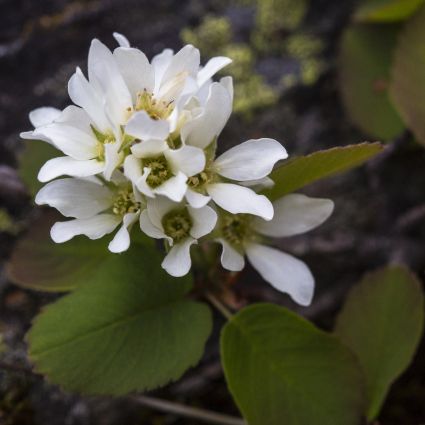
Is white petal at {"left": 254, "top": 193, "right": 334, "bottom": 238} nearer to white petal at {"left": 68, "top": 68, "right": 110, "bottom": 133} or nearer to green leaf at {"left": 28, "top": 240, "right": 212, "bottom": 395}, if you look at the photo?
green leaf at {"left": 28, "top": 240, "right": 212, "bottom": 395}

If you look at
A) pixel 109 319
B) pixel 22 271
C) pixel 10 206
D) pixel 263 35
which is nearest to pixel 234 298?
pixel 109 319

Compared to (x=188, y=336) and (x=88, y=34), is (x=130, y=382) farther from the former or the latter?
(x=88, y=34)

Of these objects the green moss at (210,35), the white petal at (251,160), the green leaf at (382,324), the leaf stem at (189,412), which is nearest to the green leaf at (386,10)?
the green moss at (210,35)

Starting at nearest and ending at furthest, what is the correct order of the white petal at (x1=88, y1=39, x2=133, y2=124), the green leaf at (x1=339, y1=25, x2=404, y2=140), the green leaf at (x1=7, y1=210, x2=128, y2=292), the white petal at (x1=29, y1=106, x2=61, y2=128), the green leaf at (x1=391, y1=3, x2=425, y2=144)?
the white petal at (x1=88, y1=39, x2=133, y2=124) → the white petal at (x1=29, y1=106, x2=61, y2=128) → the green leaf at (x1=7, y1=210, x2=128, y2=292) → the green leaf at (x1=391, y1=3, x2=425, y2=144) → the green leaf at (x1=339, y1=25, x2=404, y2=140)

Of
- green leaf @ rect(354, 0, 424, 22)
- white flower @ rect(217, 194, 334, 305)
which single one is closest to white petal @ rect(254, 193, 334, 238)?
white flower @ rect(217, 194, 334, 305)

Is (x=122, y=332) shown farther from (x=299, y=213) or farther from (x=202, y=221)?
(x=299, y=213)

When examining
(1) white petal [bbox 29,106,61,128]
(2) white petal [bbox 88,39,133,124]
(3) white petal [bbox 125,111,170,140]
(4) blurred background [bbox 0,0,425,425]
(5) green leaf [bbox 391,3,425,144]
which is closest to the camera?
(3) white petal [bbox 125,111,170,140]

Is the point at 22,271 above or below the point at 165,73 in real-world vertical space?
below
